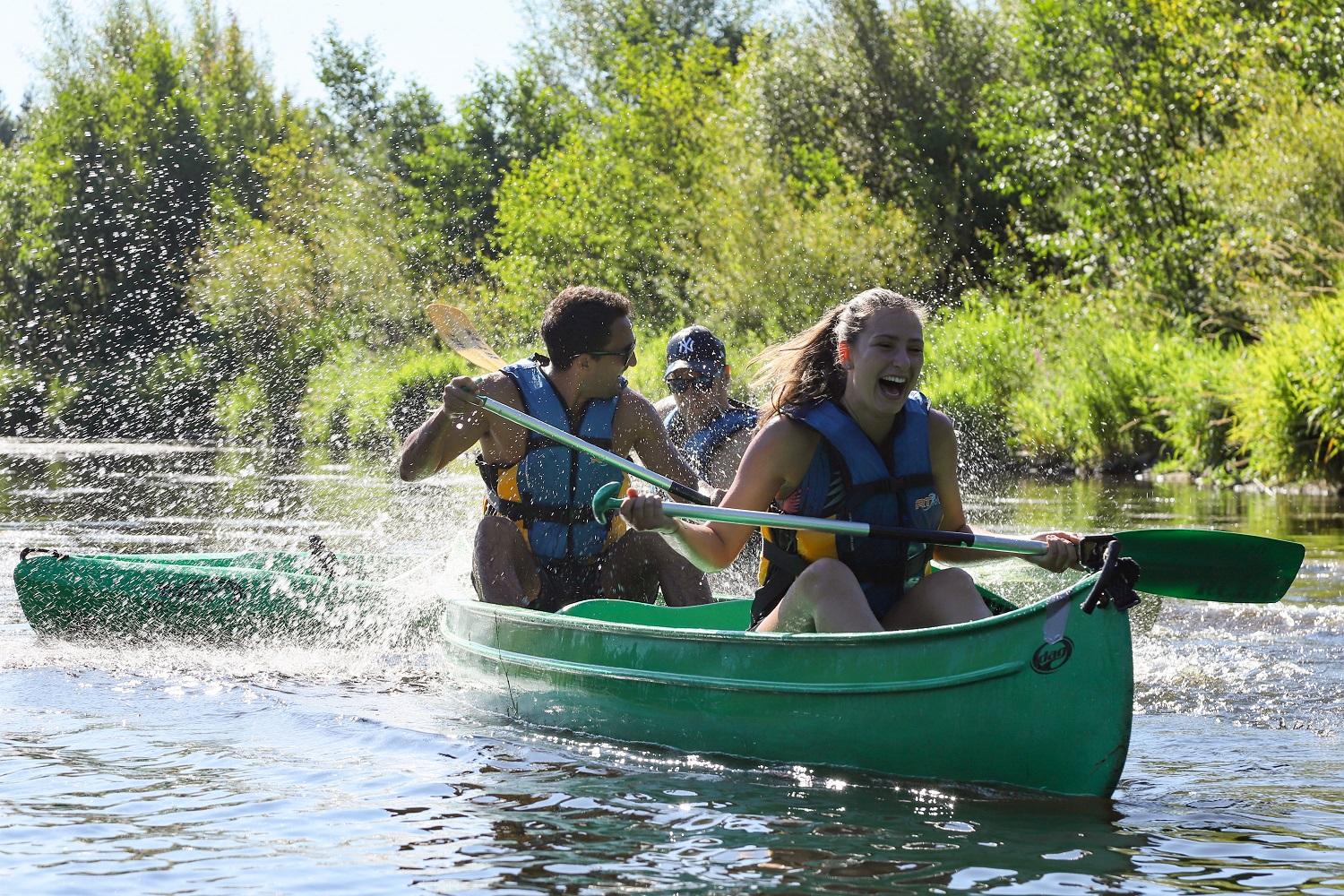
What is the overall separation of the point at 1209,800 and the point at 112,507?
36.0 ft

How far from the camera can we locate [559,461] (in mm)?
5332

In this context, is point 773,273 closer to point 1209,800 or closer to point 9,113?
point 1209,800

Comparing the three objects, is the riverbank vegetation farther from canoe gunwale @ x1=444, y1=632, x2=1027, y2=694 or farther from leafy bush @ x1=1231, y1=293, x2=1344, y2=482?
canoe gunwale @ x1=444, y1=632, x2=1027, y2=694

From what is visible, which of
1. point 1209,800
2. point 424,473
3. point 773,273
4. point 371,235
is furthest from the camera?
point 371,235

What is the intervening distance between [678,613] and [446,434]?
91 centimetres

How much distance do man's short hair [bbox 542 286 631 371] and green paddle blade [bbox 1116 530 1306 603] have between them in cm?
175

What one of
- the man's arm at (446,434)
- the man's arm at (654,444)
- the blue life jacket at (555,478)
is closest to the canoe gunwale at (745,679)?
the blue life jacket at (555,478)

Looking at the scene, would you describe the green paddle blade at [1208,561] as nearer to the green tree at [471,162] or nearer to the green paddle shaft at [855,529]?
the green paddle shaft at [855,529]

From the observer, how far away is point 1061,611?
370 cm

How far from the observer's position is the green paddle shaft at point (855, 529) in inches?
155

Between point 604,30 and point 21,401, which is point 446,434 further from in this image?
point 604,30

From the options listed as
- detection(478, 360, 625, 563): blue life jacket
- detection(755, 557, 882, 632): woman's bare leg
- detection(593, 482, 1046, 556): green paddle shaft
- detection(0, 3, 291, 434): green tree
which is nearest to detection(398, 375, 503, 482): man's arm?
detection(478, 360, 625, 563): blue life jacket

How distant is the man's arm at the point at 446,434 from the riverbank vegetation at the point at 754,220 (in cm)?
953

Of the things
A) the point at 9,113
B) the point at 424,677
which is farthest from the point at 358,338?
the point at 9,113
